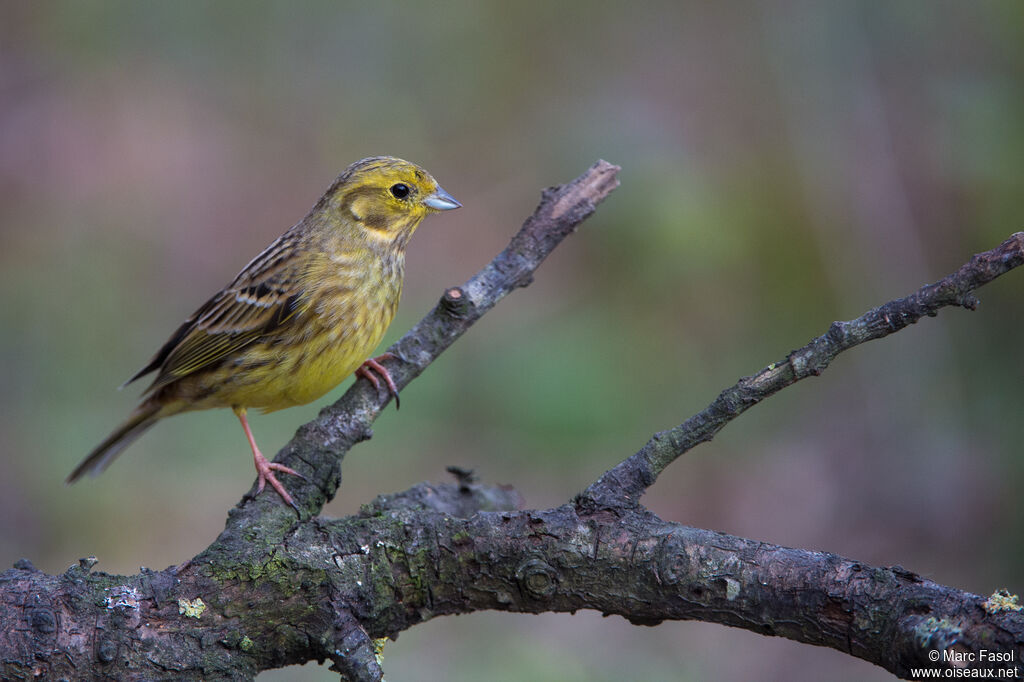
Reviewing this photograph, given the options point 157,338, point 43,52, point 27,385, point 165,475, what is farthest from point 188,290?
point 43,52

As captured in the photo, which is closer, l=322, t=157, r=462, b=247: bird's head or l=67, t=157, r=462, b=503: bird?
l=67, t=157, r=462, b=503: bird

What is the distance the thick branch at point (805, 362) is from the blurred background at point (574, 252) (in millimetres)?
2603

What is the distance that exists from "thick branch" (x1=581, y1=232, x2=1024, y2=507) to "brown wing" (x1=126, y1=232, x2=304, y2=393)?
2126 millimetres

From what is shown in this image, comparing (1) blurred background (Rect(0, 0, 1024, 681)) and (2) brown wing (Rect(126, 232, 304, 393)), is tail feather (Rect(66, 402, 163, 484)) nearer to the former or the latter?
(2) brown wing (Rect(126, 232, 304, 393))

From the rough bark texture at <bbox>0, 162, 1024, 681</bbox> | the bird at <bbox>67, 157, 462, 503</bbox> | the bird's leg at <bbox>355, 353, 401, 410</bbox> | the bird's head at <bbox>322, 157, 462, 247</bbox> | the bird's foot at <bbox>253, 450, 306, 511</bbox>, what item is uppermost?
the bird's head at <bbox>322, 157, 462, 247</bbox>

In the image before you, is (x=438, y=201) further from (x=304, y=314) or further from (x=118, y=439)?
(x=118, y=439)

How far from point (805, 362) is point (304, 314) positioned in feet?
8.06

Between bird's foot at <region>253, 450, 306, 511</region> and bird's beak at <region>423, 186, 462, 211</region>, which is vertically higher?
bird's beak at <region>423, 186, 462, 211</region>

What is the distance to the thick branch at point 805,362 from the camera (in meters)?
2.23

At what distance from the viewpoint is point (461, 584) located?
8.73ft

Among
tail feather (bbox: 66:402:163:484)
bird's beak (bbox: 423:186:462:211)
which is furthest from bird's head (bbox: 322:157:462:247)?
tail feather (bbox: 66:402:163:484)

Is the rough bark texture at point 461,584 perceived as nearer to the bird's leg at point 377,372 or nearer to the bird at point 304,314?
the bird's leg at point 377,372

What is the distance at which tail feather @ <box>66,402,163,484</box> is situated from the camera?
473 centimetres

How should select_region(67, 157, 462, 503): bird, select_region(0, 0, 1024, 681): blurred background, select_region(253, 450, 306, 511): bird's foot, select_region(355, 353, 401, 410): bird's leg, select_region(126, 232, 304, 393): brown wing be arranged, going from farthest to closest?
select_region(0, 0, 1024, 681): blurred background
select_region(126, 232, 304, 393): brown wing
select_region(67, 157, 462, 503): bird
select_region(355, 353, 401, 410): bird's leg
select_region(253, 450, 306, 511): bird's foot
